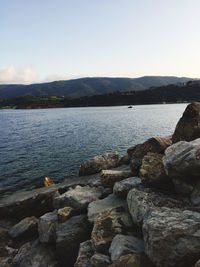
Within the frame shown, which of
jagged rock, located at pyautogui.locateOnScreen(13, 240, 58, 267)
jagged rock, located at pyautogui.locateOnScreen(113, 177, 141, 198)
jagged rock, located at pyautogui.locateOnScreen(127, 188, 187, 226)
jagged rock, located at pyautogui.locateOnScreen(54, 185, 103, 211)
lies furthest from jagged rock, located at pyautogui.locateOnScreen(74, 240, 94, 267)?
jagged rock, located at pyautogui.locateOnScreen(54, 185, 103, 211)

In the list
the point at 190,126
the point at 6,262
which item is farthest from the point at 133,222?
the point at 6,262

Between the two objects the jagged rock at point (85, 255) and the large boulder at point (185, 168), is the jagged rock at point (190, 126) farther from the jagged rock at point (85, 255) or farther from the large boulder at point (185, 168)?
the jagged rock at point (85, 255)

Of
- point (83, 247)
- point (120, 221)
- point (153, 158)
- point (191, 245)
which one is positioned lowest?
point (83, 247)

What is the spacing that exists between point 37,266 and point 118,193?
442 cm

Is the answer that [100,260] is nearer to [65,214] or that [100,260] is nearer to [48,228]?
[65,214]

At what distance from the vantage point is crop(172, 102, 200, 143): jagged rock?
367 inches

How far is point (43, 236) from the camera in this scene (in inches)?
354

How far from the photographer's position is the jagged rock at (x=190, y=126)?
30.6 feet

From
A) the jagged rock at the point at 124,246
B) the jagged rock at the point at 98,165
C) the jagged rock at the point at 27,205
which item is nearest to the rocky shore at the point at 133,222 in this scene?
the jagged rock at the point at 124,246

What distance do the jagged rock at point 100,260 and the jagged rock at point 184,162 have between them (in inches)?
138

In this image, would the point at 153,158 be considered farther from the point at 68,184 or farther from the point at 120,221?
the point at 68,184

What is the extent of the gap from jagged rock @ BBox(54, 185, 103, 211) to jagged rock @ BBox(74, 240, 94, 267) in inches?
107

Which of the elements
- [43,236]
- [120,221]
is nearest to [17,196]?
[43,236]

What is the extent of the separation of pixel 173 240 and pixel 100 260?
2343mm
